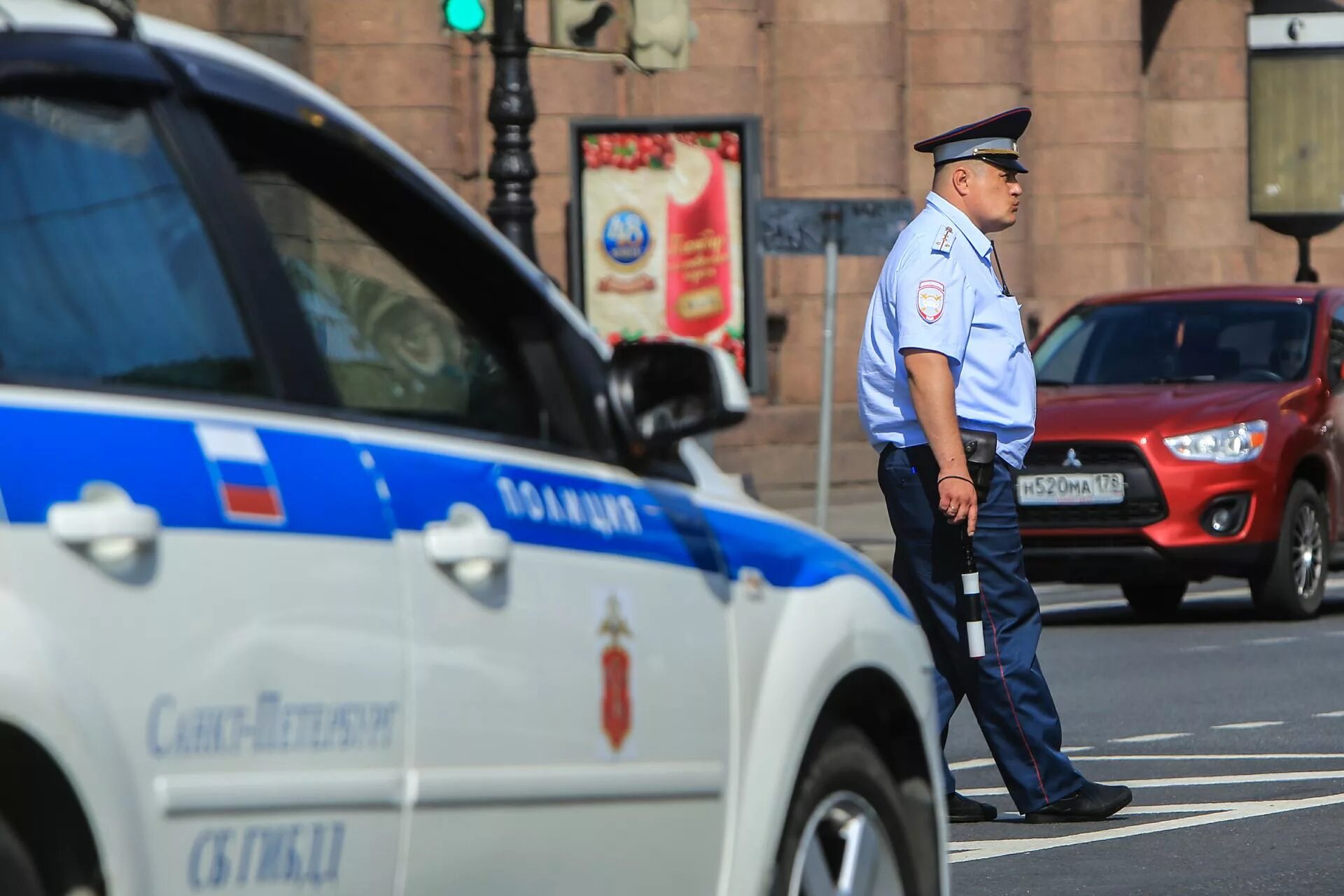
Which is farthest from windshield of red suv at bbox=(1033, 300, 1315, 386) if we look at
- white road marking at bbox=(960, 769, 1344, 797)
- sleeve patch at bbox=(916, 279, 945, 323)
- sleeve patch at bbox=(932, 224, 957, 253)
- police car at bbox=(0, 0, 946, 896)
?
police car at bbox=(0, 0, 946, 896)

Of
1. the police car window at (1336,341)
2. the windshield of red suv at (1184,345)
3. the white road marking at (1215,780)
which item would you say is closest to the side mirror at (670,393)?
the white road marking at (1215,780)

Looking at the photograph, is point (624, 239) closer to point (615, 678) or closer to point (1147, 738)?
point (1147, 738)

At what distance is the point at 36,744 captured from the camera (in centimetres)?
300

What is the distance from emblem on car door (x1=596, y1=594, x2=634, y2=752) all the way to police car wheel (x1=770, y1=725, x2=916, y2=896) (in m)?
0.45

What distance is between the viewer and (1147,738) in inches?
388

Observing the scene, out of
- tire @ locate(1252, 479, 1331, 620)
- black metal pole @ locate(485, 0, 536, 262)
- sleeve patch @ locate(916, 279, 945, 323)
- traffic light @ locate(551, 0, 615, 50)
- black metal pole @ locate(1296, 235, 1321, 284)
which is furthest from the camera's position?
black metal pole @ locate(1296, 235, 1321, 284)

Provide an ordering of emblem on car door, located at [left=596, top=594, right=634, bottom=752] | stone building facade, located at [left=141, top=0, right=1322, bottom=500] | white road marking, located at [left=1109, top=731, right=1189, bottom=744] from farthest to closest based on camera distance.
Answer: stone building facade, located at [left=141, top=0, right=1322, bottom=500] < white road marking, located at [left=1109, top=731, right=1189, bottom=744] < emblem on car door, located at [left=596, top=594, right=634, bottom=752]

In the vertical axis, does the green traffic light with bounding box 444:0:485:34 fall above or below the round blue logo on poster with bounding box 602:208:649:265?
above

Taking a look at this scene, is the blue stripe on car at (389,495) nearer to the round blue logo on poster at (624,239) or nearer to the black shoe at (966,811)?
the black shoe at (966,811)

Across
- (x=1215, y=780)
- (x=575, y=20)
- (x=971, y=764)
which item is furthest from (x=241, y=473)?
(x=575, y=20)

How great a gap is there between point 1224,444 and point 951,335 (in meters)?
6.95

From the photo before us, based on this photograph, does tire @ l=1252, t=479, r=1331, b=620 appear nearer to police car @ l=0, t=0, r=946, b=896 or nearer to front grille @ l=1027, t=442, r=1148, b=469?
front grille @ l=1027, t=442, r=1148, b=469

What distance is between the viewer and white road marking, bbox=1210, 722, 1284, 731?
32.9 feet

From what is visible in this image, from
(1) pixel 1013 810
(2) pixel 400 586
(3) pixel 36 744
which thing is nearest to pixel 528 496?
(2) pixel 400 586
